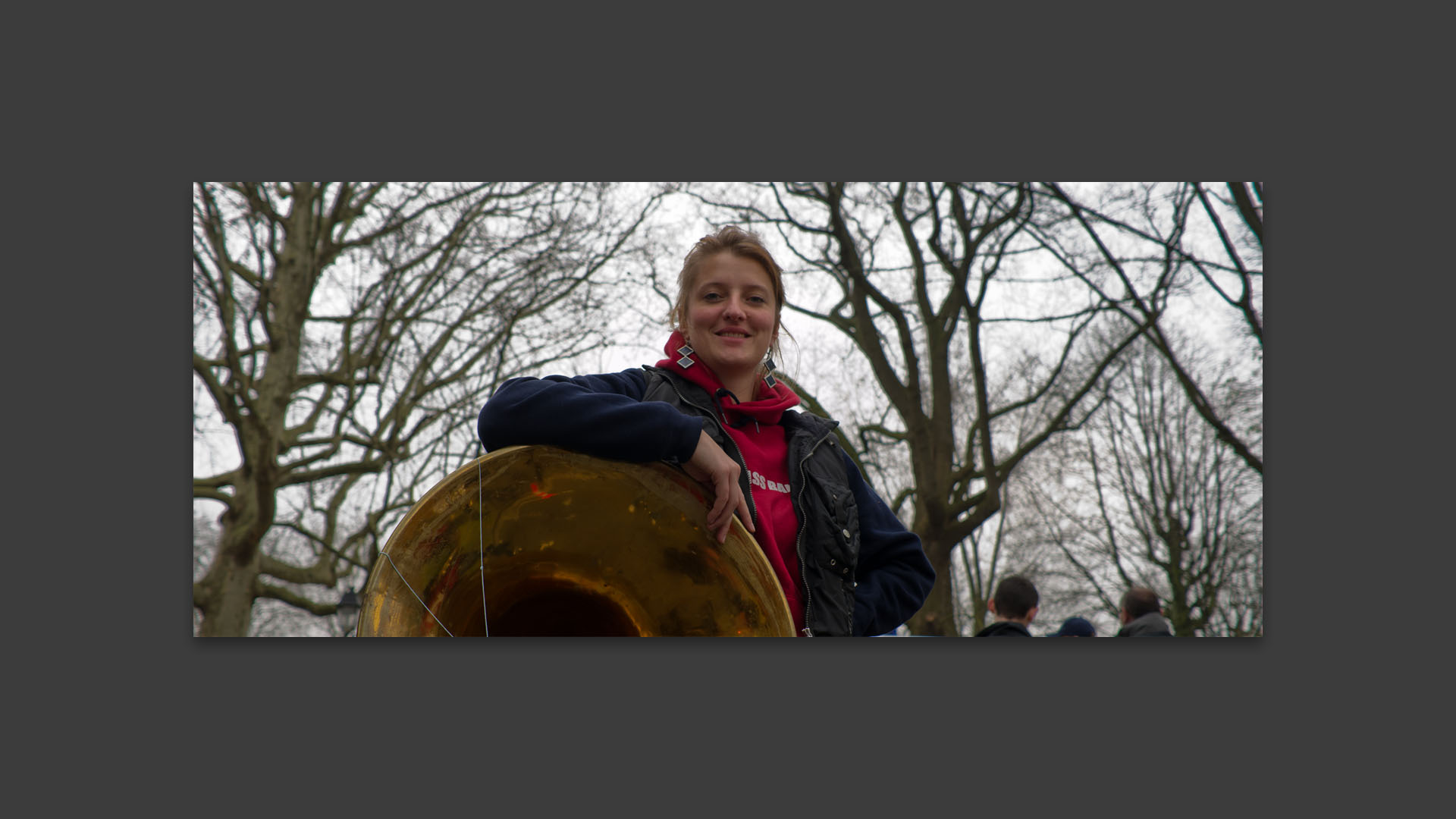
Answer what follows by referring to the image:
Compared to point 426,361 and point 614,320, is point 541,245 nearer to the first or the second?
point 614,320

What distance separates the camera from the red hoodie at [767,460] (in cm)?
170

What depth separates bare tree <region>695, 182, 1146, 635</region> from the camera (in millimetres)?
3094

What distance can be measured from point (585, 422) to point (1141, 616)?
189cm

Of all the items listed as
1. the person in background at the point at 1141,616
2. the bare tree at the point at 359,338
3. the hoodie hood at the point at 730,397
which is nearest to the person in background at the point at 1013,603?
the person in background at the point at 1141,616

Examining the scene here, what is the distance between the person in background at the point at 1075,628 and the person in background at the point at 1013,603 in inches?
3.5

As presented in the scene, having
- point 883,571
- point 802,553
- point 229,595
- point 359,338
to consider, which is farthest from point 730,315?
point 359,338

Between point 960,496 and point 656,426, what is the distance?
2.15 meters

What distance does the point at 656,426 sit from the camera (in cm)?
160

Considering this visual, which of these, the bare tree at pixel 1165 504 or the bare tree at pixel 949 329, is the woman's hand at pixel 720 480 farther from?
the bare tree at pixel 1165 504

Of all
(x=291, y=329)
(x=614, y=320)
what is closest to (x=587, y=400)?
(x=614, y=320)

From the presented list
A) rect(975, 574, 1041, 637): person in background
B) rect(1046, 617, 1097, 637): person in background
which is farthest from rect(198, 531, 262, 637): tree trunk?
rect(1046, 617, 1097, 637): person in background

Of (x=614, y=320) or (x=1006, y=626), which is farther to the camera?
(x=614, y=320)

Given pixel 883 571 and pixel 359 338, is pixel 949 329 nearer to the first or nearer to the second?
pixel 883 571

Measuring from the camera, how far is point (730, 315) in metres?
1.81
